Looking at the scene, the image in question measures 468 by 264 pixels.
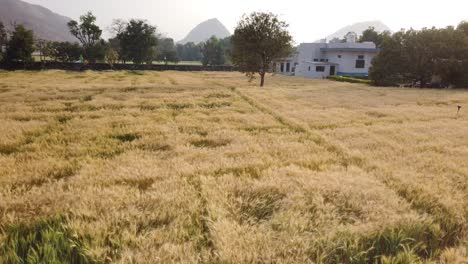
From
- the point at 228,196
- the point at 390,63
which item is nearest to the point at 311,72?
the point at 390,63

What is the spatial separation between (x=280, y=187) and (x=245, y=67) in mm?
31602

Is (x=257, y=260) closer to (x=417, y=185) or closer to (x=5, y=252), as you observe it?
(x=5, y=252)

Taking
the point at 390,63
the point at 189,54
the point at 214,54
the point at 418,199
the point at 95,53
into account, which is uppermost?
the point at 189,54

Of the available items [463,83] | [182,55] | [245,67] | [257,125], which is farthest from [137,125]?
[182,55]

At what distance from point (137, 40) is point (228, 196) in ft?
305

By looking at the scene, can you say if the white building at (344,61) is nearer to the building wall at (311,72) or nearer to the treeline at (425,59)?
the building wall at (311,72)

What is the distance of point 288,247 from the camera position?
385cm

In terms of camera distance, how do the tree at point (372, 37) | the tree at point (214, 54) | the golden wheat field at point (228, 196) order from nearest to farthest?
the golden wheat field at point (228, 196), the tree at point (372, 37), the tree at point (214, 54)

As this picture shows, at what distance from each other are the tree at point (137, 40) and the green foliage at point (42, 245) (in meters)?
92.0

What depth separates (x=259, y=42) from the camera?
114 ft

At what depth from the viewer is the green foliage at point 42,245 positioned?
3.50 meters

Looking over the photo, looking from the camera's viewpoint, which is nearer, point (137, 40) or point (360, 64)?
point (360, 64)

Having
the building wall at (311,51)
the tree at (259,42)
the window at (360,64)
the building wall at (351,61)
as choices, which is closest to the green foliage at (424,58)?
the tree at (259,42)

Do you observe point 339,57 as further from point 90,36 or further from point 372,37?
point 90,36
